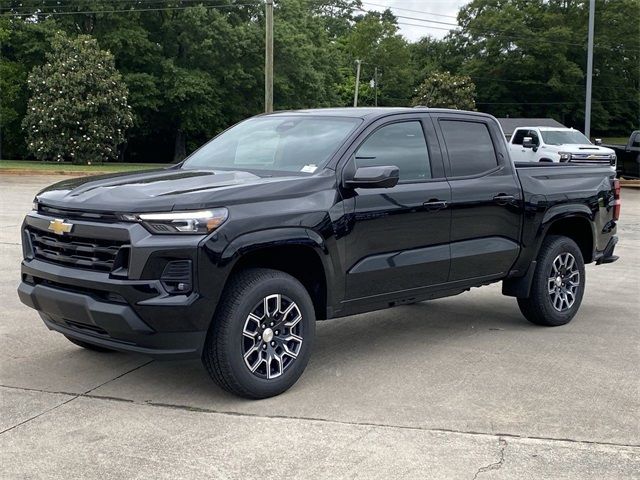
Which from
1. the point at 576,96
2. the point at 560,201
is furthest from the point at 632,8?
the point at 560,201

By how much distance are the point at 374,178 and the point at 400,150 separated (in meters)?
0.80

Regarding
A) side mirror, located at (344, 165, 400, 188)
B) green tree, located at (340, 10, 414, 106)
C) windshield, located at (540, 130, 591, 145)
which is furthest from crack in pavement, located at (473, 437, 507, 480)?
green tree, located at (340, 10, 414, 106)

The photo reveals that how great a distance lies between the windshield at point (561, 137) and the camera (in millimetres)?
24609

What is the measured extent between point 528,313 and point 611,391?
5.88 ft

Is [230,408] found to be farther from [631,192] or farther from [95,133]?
[95,133]

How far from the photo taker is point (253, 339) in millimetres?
4770

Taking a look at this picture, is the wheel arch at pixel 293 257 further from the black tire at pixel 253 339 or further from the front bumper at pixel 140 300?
the front bumper at pixel 140 300

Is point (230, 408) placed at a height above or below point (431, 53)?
below

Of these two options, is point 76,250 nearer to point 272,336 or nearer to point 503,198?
point 272,336

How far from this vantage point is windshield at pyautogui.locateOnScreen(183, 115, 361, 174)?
5523 mm

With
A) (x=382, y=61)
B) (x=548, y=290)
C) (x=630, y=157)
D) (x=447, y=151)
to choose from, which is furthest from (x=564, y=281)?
(x=382, y=61)

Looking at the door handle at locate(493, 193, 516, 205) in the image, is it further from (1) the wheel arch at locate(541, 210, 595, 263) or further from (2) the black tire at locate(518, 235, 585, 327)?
(2) the black tire at locate(518, 235, 585, 327)

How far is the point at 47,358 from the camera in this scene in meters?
5.69

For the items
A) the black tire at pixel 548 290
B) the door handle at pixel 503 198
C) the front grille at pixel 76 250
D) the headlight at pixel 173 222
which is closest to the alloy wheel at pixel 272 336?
the headlight at pixel 173 222
